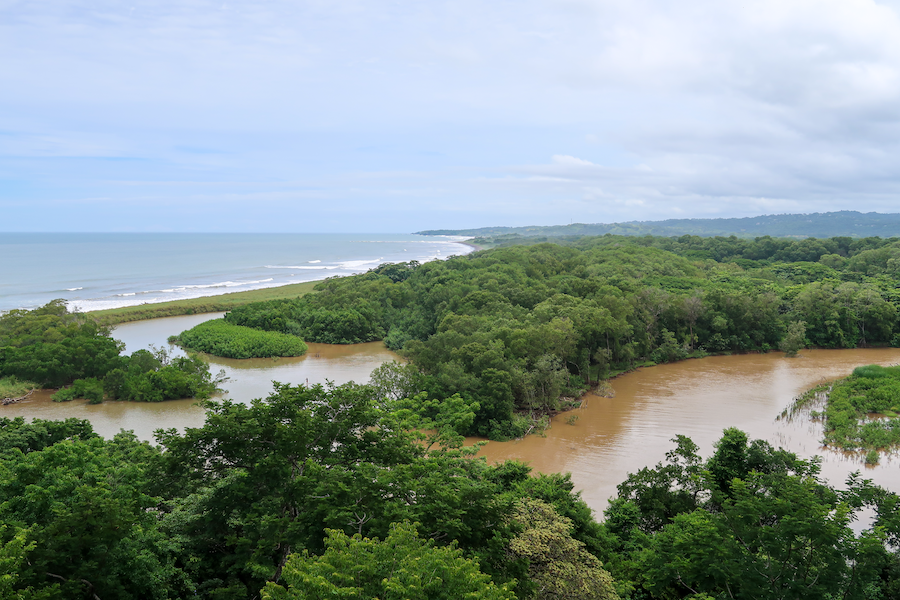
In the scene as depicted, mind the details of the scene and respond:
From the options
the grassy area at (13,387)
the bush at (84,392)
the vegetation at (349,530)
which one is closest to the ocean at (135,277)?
the grassy area at (13,387)

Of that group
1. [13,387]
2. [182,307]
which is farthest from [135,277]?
[13,387]

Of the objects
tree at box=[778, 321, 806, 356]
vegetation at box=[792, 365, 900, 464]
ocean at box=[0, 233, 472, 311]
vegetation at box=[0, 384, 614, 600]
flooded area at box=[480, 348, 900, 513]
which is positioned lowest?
flooded area at box=[480, 348, 900, 513]

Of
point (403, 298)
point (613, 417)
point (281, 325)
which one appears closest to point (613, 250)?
point (403, 298)

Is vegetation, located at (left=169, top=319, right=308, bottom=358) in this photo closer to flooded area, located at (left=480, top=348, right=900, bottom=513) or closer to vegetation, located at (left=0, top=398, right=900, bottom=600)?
flooded area, located at (left=480, top=348, right=900, bottom=513)

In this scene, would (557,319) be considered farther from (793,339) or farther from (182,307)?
(182,307)

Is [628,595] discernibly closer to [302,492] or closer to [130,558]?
[302,492]

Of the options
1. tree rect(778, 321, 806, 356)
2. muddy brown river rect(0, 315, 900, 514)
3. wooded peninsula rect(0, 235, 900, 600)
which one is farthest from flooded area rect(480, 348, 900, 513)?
wooded peninsula rect(0, 235, 900, 600)
